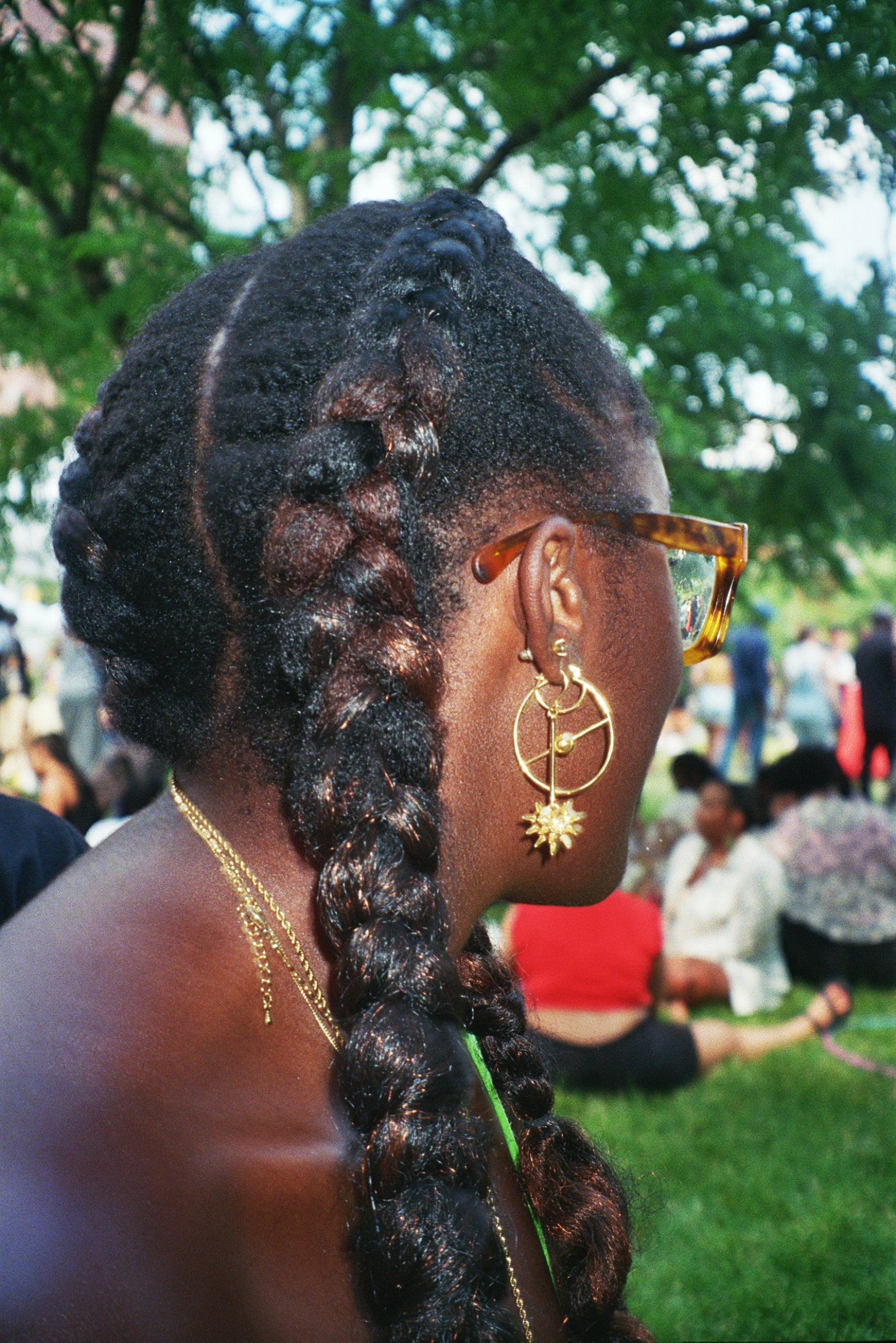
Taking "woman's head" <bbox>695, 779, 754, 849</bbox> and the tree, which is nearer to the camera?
the tree

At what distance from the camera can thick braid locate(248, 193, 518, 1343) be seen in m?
1.15

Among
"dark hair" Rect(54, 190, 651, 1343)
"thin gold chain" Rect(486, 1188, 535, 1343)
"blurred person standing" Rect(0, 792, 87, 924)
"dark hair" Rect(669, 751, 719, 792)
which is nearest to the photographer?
"dark hair" Rect(54, 190, 651, 1343)

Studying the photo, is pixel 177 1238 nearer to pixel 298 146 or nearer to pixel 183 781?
pixel 183 781

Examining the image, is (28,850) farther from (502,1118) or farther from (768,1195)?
(768,1195)

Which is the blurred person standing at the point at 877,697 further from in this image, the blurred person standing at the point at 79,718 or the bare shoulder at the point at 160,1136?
the bare shoulder at the point at 160,1136

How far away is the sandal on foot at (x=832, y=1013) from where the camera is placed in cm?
582

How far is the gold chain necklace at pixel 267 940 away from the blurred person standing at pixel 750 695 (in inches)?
476

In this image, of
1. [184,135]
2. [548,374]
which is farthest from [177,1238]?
[184,135]

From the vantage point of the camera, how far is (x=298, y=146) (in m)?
5.55

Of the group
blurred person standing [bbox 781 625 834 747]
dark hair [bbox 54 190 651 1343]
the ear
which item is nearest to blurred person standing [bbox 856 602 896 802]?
blurred person standing [bbox 781 625 834 747]

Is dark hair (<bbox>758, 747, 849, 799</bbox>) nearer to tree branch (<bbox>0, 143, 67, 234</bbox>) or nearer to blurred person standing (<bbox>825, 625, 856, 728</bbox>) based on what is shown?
tree branch (<bbox>0, 143, 67, 234</bbox>)

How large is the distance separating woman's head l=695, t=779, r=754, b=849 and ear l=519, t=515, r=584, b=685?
5609mm

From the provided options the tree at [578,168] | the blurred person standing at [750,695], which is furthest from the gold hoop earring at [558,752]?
the blurred person standing at [750,695]

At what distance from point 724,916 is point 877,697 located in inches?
216
